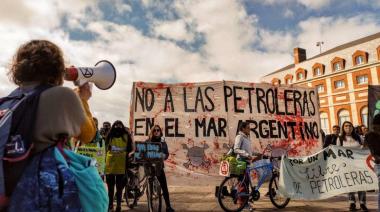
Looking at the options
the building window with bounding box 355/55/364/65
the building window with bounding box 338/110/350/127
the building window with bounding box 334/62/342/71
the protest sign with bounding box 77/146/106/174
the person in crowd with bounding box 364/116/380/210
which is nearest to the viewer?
the person in crowd with bounding box 364/116/380/210

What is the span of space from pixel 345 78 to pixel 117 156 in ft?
143

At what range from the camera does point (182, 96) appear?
34.9 ft

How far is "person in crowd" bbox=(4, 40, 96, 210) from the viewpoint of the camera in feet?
5.32

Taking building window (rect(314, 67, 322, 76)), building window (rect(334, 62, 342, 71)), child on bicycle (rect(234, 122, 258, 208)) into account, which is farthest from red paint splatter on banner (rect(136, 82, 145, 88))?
building window (rect(314, 67, 322, 76))

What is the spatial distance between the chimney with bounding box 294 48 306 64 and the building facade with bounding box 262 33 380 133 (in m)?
2.46

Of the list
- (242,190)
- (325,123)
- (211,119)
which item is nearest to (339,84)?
(325,123)

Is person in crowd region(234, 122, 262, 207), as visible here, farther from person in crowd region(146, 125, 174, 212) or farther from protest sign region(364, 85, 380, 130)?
protest sign region(364, 85, 380, 130)

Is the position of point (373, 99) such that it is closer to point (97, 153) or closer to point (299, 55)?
point (97, 153)

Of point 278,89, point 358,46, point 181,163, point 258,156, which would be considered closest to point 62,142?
point 258,156

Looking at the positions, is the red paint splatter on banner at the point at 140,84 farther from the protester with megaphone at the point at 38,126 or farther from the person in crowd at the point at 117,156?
the protester with megaphone at the point at 38,126

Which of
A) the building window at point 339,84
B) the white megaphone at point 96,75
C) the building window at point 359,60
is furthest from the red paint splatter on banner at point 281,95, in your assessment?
the building window at point 339,84

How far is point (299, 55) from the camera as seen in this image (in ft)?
179

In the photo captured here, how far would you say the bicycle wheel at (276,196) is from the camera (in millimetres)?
7488

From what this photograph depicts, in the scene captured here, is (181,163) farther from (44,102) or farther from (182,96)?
(44,102)
